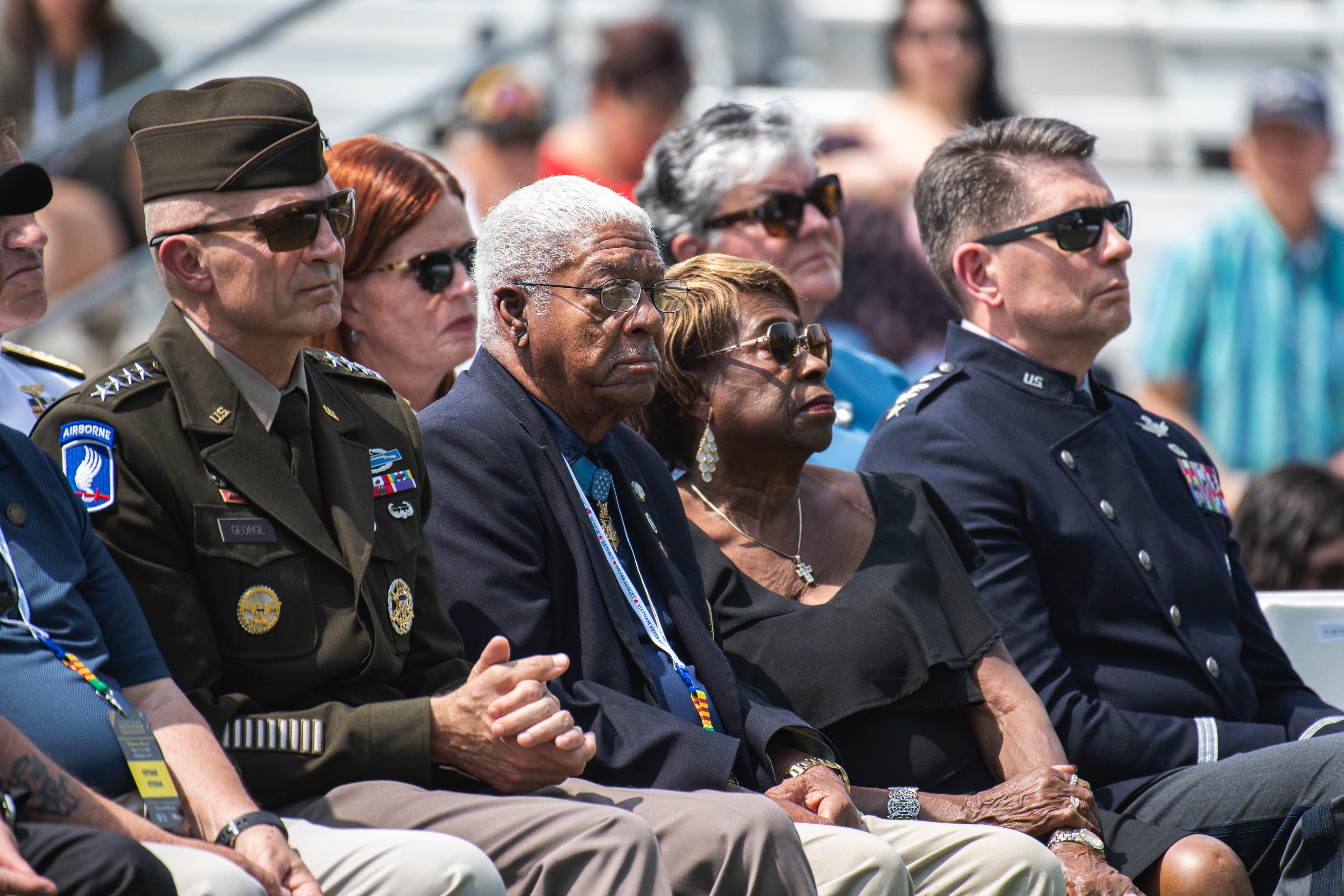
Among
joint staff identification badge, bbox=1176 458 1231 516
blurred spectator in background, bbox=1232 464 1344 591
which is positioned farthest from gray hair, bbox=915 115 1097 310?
blurred spectator in background, bbox=1232 464 1344 591

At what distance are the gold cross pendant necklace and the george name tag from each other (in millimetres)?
1430

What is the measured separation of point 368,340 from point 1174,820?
258 centimetres

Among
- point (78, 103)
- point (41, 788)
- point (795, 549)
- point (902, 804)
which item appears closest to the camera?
point (41, 788)

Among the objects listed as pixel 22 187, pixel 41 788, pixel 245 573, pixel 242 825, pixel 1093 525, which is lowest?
pixel 1093 525

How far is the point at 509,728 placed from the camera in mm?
3072

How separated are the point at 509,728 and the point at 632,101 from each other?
511 centimetres

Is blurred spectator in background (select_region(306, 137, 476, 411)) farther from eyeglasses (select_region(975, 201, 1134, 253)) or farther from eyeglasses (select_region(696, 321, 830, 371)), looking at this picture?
eyeglasses (select_region(975, 201, 1134, 253))

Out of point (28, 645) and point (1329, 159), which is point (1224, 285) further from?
point (28, 645)

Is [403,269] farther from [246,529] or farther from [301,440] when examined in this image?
[246,529]

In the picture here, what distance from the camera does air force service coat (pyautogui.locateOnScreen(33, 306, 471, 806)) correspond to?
3154mm

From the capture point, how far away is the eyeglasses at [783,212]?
5543mm

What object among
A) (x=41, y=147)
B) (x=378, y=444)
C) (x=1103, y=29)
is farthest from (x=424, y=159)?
(x=1103, y=29)

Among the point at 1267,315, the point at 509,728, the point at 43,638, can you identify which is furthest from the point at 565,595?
the point at 1267,315

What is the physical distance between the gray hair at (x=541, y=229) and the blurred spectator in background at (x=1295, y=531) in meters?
3.00
